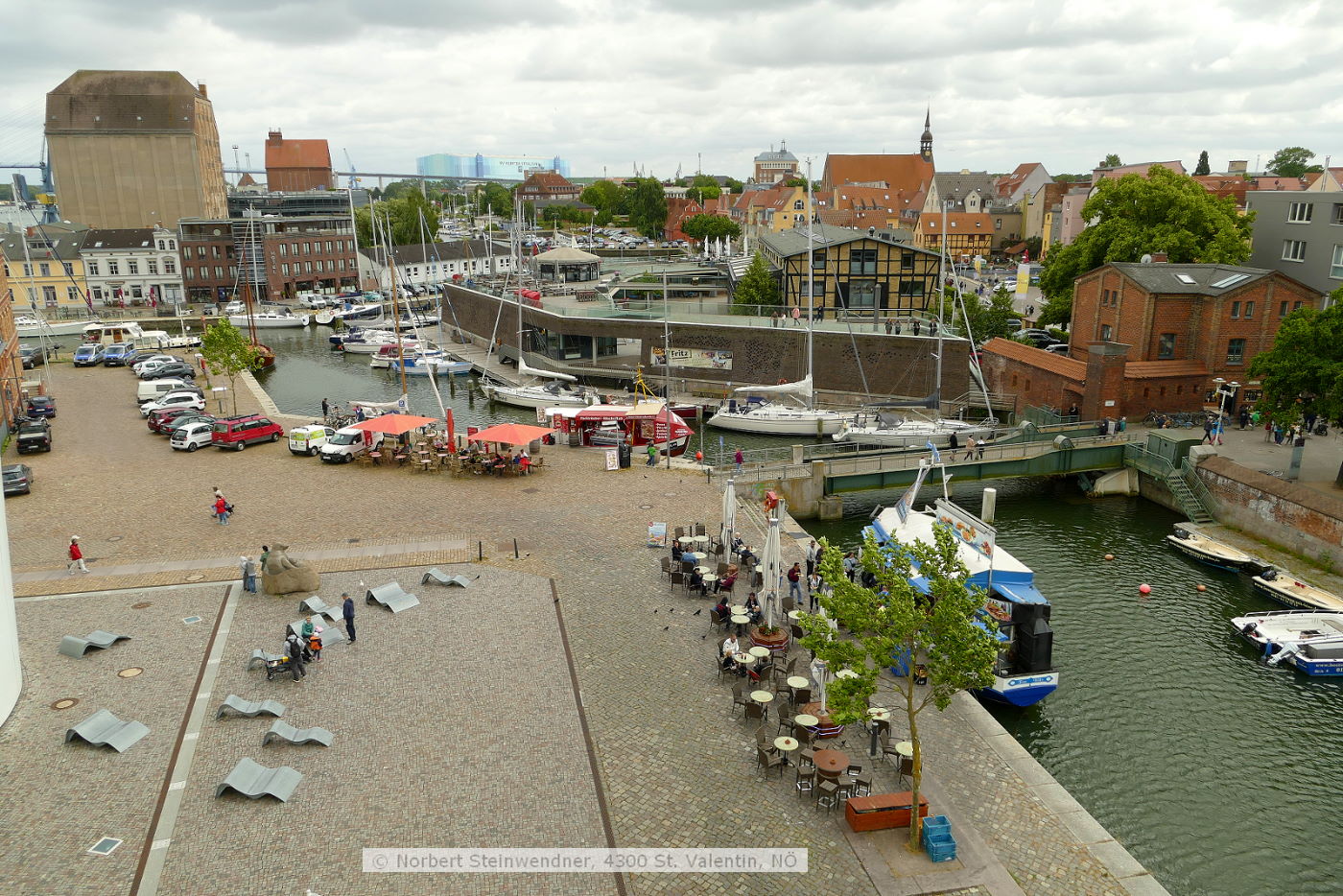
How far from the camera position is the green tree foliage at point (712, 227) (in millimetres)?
130875

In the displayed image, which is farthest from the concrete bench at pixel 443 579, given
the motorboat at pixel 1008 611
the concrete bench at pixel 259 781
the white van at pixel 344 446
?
the white van at pixel 344 446

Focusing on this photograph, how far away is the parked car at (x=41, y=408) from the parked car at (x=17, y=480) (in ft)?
45.5

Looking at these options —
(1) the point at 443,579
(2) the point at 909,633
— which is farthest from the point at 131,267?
(2) the point at 909,633

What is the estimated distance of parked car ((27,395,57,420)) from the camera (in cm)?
4531

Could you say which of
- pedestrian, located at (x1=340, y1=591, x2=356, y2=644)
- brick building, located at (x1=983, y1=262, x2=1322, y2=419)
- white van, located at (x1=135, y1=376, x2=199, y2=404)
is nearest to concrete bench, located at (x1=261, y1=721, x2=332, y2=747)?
pedestrian, located at (x1=340, y1=591, x2=356, y2=644)

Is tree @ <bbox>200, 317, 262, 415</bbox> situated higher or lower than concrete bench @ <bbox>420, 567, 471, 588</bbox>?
higher

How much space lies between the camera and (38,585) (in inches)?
954

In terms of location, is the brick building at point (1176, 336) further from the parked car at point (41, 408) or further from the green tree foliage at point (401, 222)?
the green tree foliage at point (401, 222)

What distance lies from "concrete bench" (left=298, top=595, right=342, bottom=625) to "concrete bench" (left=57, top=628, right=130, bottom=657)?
392 cm

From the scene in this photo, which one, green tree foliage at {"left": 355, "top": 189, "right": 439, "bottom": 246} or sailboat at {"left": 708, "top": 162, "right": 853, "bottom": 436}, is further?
green tree foliage at {"left": 355, "top": 189, "right": 439, "bottom": 246}

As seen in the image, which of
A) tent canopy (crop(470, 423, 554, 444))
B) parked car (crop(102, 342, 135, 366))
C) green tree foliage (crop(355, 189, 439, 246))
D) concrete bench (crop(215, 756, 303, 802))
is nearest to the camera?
concrete bench (crop(215, 756, 303, 802))

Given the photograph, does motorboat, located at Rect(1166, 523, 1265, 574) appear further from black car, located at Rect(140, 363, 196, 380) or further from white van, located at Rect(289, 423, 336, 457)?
black car, located at Rect(140, 363, 196, 380)

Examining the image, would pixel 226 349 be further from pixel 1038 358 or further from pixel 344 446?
pixel 1038 358

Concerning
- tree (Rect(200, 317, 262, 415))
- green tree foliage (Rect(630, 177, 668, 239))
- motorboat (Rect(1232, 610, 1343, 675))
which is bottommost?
motorboat (Rect(1232, 610, 1343, 675))
